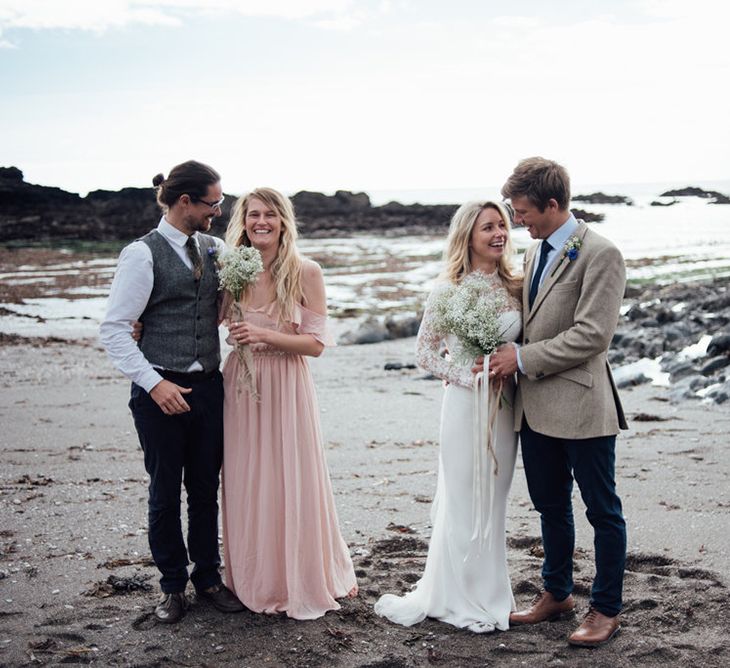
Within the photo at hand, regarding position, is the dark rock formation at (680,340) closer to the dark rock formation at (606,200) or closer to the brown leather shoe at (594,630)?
the brown leather shoe at (594,630)

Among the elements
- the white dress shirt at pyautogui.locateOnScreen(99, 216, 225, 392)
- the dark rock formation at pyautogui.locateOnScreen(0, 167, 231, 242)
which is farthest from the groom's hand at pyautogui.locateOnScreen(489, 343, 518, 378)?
the dark rock formation at pyautogui.locateOnScreen(0, 167, 231, 242)

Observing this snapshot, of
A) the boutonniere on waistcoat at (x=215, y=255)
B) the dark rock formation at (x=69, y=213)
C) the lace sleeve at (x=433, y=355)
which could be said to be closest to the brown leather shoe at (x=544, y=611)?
the lace sleeve at (x=433, y=355)

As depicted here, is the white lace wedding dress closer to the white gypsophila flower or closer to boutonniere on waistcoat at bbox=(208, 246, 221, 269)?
the white gypsophila flower

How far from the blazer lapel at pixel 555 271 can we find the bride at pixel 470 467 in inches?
9.2

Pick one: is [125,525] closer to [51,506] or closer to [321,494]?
[51,506]

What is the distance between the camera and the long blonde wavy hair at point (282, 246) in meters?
4.92

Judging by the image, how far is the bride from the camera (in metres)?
4.72

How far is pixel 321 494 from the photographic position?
16.7 feet

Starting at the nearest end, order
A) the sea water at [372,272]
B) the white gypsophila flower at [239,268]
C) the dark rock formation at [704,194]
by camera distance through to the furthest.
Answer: the white gypsophila flower at [239,268]
the sea water at [372,272]
the dark rock formation at [704,194]

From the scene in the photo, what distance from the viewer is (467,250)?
480 centimetres

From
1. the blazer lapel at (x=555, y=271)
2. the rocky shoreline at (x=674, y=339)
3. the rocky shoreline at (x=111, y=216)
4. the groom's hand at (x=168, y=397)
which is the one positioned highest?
the rocky shoreline at (x=111, y=216)

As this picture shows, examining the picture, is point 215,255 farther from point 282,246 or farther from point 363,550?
point 363,550

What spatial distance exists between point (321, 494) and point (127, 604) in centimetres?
129

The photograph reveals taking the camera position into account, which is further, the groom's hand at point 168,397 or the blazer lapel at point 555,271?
the groom's hand at point 168,397
